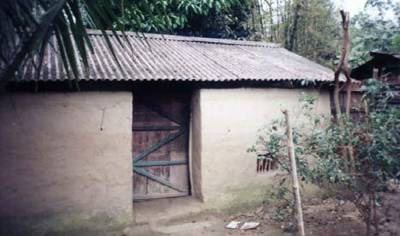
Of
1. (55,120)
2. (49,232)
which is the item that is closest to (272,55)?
(55,120)

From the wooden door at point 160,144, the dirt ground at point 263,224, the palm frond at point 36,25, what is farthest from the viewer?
the wooden door at point 160,144

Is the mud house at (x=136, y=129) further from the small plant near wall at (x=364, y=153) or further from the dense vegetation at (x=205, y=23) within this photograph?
the small plant near wall at (x=364, y=153)

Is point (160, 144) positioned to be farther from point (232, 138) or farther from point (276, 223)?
point (276, 223)

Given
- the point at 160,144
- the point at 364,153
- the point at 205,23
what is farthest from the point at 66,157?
the point at 205,23

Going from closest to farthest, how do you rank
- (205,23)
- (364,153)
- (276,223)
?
(364,153) < (276,223) < (205,23)

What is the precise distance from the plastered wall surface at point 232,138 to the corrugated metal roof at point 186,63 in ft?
1.39

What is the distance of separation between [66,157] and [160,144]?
1.98 m

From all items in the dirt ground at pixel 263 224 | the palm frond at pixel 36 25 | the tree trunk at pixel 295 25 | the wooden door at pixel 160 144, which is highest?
the tree trunk at pixel 295 25

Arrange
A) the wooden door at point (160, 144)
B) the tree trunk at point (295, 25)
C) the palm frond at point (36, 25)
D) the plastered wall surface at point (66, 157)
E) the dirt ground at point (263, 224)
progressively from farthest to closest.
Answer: the tree trunk at point (295, 25) → the wooden door at point (160, 144) → the dirt ground at point (263, 224) → the plastered wall surface at point (66, 157) → the palm frond at point (36, 25)

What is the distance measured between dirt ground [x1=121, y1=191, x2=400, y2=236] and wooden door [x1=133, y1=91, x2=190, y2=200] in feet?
3.21

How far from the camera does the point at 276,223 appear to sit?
5.99 meters

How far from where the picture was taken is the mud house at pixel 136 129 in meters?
5.19

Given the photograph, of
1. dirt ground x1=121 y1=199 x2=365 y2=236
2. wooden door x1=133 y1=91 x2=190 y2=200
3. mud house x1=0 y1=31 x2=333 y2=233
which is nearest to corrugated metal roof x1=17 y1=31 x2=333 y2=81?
mud house x1=0 y1=31 x2=333 y2=233

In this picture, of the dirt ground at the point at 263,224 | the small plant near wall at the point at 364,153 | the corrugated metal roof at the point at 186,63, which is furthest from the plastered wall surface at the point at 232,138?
the small plant near wall at the point at 364,153
